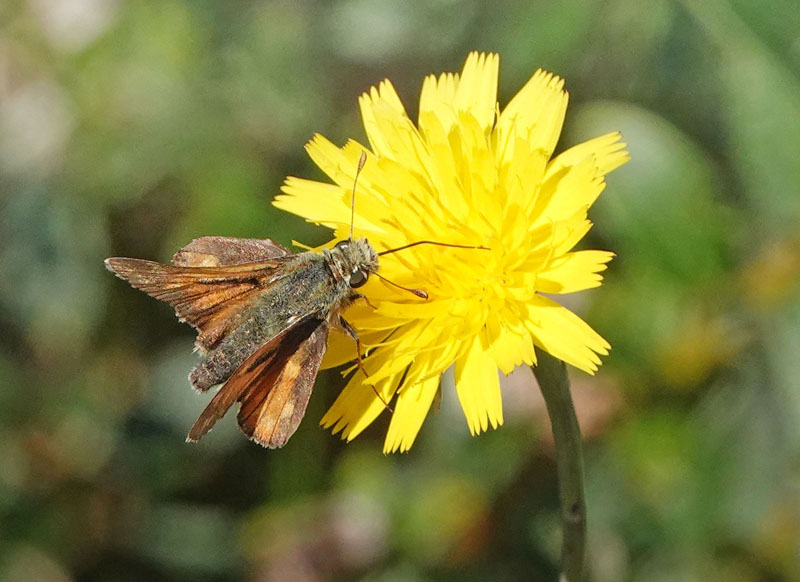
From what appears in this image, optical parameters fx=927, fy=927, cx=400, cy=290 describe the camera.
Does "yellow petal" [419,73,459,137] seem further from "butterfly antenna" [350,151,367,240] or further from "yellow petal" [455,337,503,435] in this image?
"yellow petal" [455,337,503,435]

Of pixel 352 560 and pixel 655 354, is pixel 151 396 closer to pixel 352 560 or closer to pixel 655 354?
pixel 352 560

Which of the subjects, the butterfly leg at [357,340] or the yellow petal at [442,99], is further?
the yellow petal at [442,99]

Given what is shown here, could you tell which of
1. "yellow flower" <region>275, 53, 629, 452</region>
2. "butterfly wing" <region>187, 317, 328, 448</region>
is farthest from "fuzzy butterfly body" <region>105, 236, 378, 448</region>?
"yellow flower" <region>275, 53, 629, 452</region>

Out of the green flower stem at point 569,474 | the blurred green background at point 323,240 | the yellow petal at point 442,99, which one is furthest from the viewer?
the blurred green background at point 323,240

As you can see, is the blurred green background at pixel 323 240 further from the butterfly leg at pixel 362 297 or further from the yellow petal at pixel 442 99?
the butterfly leg at pixel 362 297

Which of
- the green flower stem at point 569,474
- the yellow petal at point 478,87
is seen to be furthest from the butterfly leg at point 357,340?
the yellow petal at point 478,87

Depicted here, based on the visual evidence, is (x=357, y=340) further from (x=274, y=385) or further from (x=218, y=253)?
(x=218, y=253)

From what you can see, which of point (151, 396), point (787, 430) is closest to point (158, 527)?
point (151, 396)

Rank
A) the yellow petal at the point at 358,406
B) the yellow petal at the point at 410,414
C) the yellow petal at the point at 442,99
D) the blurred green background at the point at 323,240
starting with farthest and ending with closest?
the blurred green background at the point at 323,240 → the yellow petal at the point at 442,99 → the yellow petal at the point at 358,406 → the yellow petal at the point at 410,414
